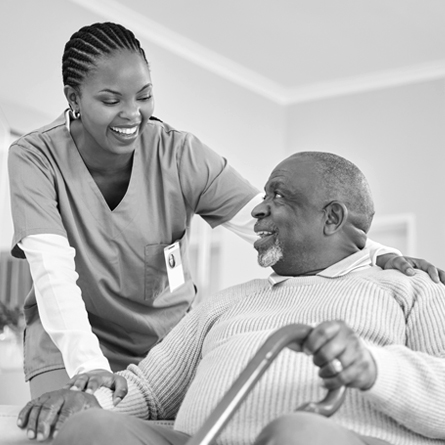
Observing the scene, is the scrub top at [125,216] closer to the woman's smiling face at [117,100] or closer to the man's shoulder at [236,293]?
the woman's smiling face at [117,100]

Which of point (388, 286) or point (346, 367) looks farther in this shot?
point (388, 286)

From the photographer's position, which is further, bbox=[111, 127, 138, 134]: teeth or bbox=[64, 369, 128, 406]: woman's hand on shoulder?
bbox=[111, 127, 138, 134]: teeth

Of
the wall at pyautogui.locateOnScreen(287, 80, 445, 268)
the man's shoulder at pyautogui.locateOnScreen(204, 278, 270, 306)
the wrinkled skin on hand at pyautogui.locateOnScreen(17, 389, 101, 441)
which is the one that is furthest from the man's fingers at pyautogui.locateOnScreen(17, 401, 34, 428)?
the wall at pyautogui.locateOnScreen(287, 80, 445, 268)

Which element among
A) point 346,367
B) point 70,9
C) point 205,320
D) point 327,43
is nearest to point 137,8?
point 70,9

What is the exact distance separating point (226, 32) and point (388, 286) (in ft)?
12.0

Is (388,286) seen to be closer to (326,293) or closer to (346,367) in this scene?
(326,293)

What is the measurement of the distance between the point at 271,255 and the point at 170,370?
31 cm

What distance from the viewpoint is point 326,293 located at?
146 centimetres

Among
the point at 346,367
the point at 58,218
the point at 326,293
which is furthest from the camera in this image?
the point at 58,218

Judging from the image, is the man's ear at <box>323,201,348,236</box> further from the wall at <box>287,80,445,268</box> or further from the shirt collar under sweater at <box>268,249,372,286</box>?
the wall at <box>287,80,445,268</box>

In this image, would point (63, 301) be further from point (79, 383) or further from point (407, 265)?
point (407, 265)

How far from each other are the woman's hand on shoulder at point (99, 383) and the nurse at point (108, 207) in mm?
159

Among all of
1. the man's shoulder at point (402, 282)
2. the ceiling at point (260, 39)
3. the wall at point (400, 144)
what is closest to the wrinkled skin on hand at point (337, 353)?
the man's shoulder at point (402, 282)

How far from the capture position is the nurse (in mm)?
1745
